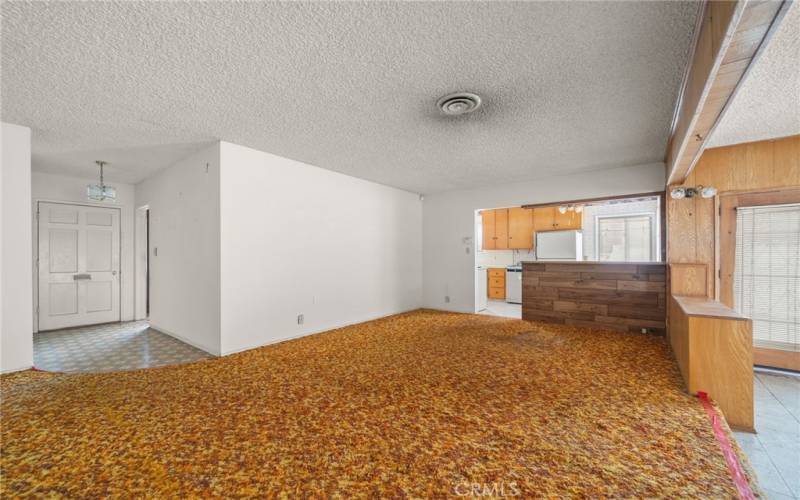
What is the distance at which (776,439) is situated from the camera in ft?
7.36

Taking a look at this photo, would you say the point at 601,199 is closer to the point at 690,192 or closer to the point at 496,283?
the point at 690,192

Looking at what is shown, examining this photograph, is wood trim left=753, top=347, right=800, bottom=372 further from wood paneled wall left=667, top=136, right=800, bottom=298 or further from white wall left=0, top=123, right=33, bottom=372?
white wall left=0, top=123, right=33, bottom=372

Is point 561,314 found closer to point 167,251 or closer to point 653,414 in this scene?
point 653,414

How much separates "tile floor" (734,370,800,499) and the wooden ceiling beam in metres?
2.22

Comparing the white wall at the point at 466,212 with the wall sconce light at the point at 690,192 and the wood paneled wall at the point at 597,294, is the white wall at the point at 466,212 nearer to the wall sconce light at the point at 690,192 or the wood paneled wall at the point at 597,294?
the wall sconce light at the point at 690,192

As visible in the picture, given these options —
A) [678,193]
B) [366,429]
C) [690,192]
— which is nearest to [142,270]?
[366,429]

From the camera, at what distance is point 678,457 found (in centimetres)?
177

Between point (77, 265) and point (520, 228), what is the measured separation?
29.3 ft

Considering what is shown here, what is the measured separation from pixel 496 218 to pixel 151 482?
814cm

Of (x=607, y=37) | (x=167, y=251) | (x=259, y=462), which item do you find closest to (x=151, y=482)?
(x=259, y=462)

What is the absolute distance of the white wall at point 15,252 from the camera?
10.3 feet

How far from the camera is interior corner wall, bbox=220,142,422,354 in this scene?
3.79m

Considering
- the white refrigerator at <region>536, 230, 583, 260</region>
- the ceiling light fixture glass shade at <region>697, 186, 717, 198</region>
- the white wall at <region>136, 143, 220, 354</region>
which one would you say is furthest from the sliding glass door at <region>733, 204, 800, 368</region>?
the white wall at <region>136, 143, 220, 354</region>

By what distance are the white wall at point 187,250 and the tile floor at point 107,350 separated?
0.19 meters
